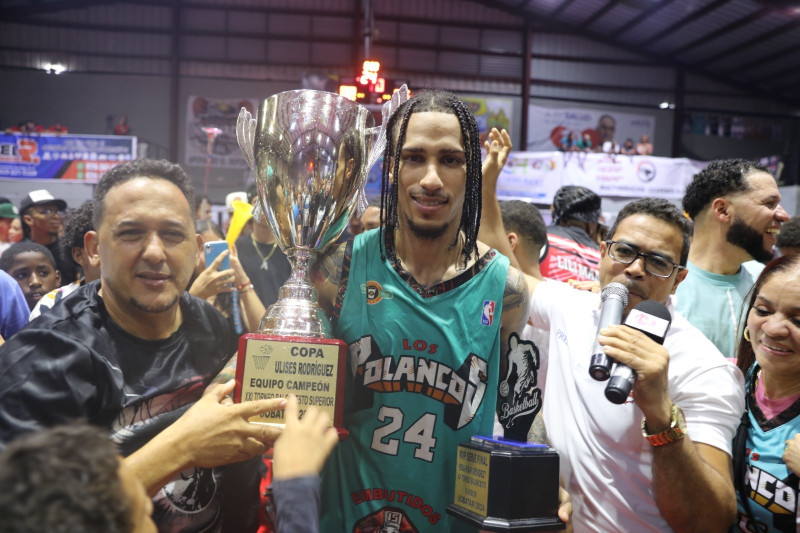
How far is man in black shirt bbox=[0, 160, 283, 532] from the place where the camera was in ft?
4.00

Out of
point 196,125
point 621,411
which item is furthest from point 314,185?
point 196,125

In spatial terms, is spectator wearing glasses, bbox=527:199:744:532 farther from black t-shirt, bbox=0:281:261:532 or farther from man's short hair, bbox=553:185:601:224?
man's short hair, bbox=553:185:601:224

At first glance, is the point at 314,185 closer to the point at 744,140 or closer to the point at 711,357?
the point at 711,357

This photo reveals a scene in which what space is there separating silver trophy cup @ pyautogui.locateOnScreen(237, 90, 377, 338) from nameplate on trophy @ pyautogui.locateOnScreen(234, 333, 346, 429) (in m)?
0.13

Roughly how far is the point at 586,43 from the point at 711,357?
53.7ft

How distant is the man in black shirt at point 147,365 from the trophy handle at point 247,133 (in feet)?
0.56

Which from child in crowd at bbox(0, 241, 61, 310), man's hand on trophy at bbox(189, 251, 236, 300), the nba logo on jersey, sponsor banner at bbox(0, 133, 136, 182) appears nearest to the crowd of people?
the nba logo on jersey

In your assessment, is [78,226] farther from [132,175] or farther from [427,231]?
[427,231]

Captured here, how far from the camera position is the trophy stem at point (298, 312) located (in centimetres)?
142

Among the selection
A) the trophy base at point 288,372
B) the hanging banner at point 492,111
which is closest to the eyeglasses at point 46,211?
the trophy base at point 288,372

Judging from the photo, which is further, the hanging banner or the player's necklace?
the hanging banner

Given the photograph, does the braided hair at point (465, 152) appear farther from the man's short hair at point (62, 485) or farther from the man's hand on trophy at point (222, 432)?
the man's short hair at point (62, 485)

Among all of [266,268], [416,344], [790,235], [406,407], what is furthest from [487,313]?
[266,268]

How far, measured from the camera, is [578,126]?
610 inches
